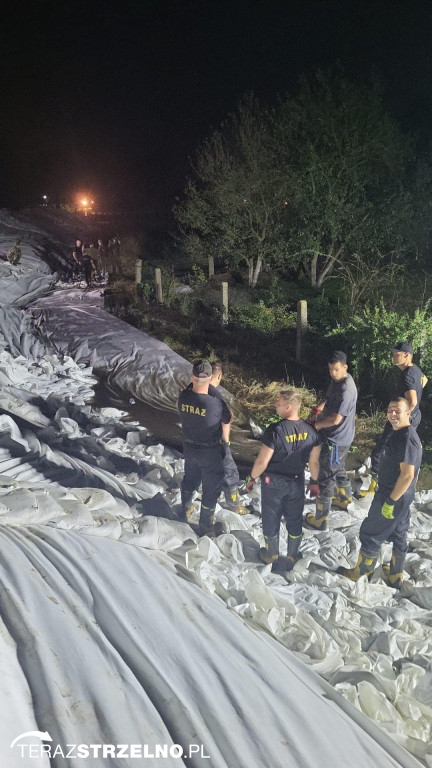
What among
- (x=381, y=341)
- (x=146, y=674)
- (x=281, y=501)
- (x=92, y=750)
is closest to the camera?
(x=92, y=750)

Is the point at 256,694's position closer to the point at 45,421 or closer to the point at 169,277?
the point at 45,421

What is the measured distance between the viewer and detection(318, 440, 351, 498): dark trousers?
517cm

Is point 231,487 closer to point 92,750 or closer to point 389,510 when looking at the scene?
point 389,510

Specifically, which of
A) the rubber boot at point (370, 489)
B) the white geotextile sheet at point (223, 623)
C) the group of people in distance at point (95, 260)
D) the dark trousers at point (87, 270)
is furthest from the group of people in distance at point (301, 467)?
the dark trousers at point (87, 270)

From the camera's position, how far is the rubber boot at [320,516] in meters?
5.08

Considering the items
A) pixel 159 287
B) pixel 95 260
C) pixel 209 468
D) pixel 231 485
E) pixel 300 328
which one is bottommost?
pixel 231 485

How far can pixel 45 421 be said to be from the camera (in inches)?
259

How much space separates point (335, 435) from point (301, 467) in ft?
3.86

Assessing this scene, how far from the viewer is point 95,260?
18.4m

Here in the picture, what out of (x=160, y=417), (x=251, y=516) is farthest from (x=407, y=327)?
(x=251, y=516)

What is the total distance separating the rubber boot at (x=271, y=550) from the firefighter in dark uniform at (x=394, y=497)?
564 mm

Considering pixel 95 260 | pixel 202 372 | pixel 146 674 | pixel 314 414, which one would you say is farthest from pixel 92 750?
pixel 95 260

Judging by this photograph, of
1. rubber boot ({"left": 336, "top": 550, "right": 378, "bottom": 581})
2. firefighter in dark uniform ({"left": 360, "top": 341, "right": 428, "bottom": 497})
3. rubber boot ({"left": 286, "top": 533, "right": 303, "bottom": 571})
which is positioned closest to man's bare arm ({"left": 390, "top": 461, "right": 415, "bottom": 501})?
rubber boot ({"left": 336, "top": 550, "right": 378, "bottom": 581})

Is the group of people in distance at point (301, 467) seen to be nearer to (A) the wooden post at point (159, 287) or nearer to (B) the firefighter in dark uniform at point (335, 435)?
(B) the firefighter in dark uniform at point (335, 435)
